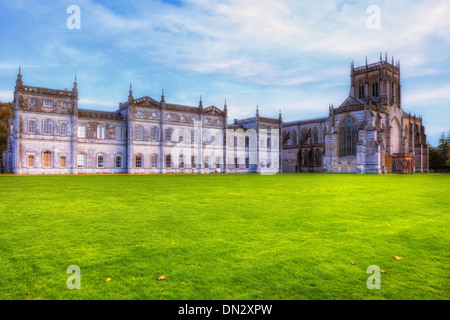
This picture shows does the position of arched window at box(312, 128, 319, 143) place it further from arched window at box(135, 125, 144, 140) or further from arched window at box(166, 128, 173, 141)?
arched window at box(135, 125, 144, 140)

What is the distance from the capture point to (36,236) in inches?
248

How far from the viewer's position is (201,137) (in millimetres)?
53438

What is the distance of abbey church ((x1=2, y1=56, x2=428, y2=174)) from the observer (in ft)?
136

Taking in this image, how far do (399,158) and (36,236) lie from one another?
2293 inches

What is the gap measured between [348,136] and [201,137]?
2579 centimetres

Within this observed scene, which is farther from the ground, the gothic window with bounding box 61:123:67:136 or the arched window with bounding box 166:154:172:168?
the gothic window with bounding box 61:123:67:136

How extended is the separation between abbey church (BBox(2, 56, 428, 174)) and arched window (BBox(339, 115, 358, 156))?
0.17 metres

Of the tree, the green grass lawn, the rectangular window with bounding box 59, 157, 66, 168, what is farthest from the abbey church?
the green grass lawn

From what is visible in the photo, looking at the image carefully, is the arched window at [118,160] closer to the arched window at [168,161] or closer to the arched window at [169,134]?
the arched window at [168,161]

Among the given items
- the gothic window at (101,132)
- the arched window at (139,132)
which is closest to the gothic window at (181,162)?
the arched window at (139,132)

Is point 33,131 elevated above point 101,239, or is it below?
above

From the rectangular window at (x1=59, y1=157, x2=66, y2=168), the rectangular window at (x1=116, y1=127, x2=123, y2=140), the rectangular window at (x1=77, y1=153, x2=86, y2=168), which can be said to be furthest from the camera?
the rectangular window at (x1=116, y1=127, x2=123, y2=140)
